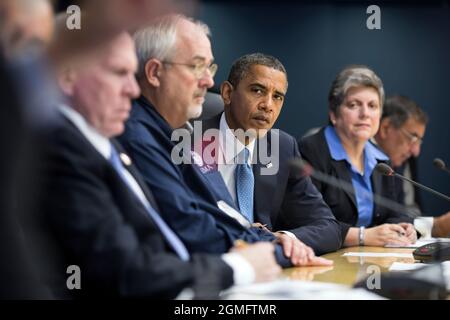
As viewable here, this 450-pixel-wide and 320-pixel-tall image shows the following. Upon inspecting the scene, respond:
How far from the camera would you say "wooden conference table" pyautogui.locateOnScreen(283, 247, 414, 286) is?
2.01 metres

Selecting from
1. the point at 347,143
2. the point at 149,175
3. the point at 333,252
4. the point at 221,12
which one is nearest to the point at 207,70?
the point at 149,175

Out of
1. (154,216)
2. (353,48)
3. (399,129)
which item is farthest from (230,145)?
(353,48)

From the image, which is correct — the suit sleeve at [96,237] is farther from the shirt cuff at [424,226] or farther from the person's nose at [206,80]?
the shirt cuff at [424,226]

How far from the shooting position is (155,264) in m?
1.50

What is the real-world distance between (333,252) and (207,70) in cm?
87

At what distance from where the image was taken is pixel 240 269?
1662 millimetres

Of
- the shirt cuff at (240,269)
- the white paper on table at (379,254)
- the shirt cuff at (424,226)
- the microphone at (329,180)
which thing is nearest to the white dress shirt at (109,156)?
the shirt cuff at (240,269)

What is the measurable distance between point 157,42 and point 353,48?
12.6 ft

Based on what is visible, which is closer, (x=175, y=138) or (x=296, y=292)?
(x=296, y=292)

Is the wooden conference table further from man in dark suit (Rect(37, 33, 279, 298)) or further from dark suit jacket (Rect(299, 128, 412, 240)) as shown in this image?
dark suit jacket (Rect(299, 128, 412, 240))

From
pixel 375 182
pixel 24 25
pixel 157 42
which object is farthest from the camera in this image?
pixel 375 182

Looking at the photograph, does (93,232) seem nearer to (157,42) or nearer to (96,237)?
(96,237)

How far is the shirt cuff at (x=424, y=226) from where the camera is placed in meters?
3.22

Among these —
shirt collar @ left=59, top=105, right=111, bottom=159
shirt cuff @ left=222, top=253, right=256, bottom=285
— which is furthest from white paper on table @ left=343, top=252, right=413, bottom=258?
shirt collar @ left=59, top=105, right=111, bottom=159
